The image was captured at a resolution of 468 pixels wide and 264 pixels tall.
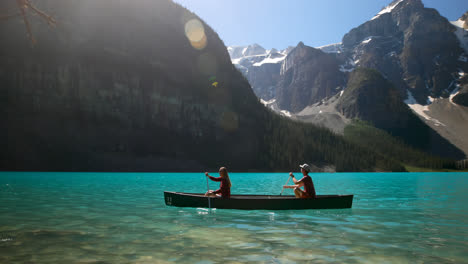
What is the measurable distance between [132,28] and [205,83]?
43899mm

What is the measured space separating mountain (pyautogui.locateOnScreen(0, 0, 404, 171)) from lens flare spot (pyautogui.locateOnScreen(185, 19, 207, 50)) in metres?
0.66

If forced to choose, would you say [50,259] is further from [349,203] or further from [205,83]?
[205,83]

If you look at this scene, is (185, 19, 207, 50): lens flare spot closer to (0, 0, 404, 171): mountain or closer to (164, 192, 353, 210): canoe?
(0, 0, 404, 171): mountain

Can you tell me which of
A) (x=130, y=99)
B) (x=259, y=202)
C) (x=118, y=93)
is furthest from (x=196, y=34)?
(x=259, y=202)

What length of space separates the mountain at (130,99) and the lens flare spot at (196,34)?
66 centimetres

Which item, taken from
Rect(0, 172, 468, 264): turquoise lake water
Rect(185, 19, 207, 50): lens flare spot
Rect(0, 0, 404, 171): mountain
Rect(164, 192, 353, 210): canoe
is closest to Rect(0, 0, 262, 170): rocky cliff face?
Rect(0, 0, 404, 171): mountain

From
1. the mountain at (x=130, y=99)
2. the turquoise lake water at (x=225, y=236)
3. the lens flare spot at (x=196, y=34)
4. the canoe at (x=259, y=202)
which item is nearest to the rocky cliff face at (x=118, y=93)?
the mountain at (x=130, y=99)

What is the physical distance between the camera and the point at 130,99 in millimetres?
136750

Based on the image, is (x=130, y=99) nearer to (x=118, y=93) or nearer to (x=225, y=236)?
(x=118, y=93)

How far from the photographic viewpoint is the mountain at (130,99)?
114 m

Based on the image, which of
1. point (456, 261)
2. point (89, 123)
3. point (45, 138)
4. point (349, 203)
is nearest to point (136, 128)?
point (89, 123)

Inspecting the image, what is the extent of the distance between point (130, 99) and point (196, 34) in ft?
205

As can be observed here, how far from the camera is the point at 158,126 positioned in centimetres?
14288

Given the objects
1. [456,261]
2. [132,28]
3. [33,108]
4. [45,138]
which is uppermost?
[132,28]
